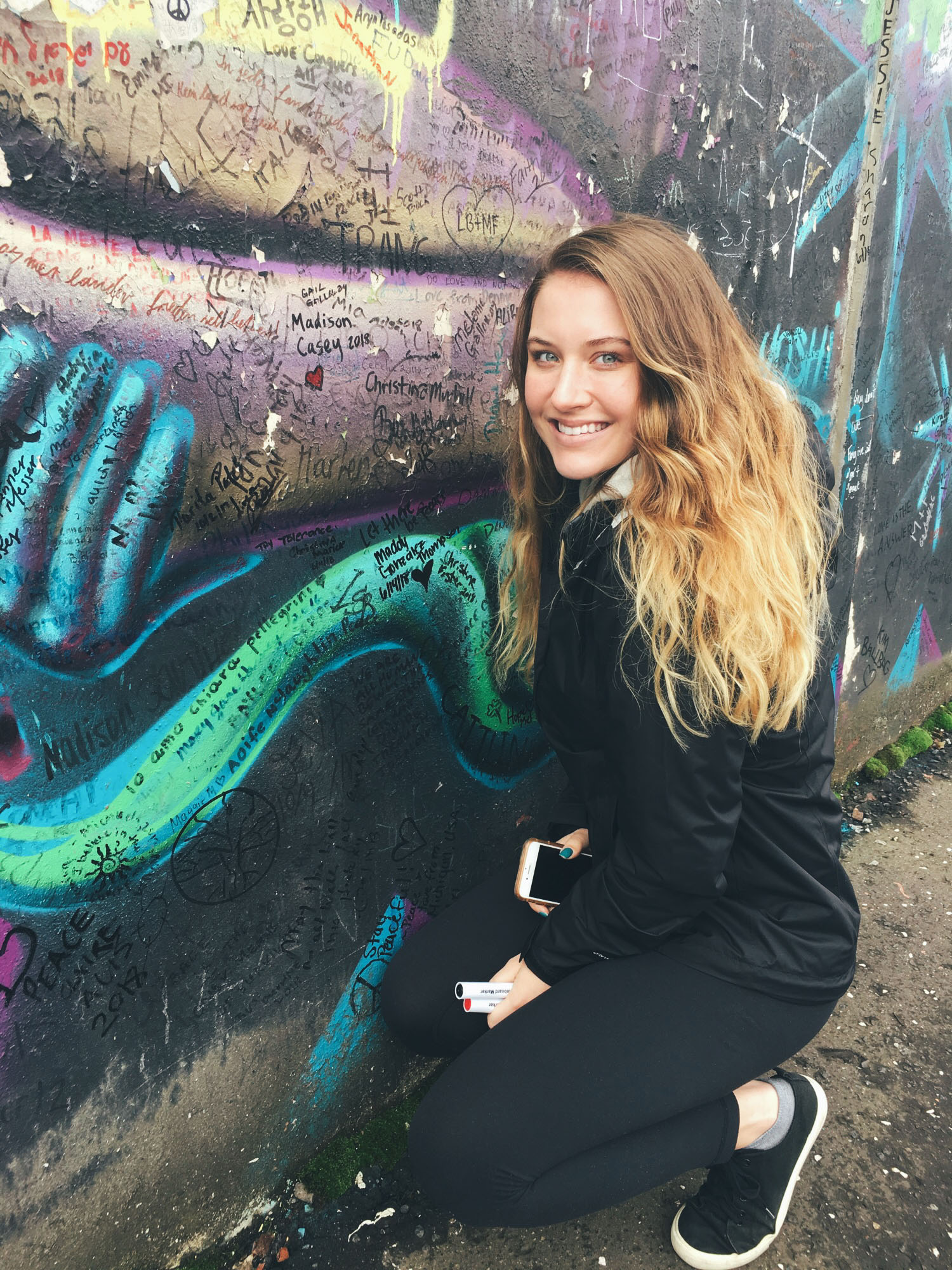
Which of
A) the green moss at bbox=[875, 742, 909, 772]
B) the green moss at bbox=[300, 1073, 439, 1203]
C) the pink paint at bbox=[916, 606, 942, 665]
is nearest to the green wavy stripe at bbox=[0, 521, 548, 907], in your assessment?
the green moss at bbox=[300, 1073, 439, 1203]

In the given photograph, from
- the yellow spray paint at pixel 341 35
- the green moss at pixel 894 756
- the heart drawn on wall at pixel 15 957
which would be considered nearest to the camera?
the yellow spray paint at pixel 341 35

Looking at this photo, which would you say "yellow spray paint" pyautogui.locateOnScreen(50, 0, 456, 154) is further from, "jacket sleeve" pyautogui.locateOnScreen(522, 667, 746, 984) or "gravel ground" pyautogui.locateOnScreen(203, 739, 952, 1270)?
"gravel ground" pyautogui.locateOnScreen(203, 739, 952, 1270)

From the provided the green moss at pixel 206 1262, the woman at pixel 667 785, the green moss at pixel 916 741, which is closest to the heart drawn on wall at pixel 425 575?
the woman at pixel 667 785

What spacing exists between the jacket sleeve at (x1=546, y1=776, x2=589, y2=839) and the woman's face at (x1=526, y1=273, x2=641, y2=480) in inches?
32.0

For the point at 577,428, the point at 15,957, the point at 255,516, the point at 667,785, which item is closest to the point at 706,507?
the point at 577,428

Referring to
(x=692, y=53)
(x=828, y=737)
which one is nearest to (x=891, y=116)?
(x=692, y=53)

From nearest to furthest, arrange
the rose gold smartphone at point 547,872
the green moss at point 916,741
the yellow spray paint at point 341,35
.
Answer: the yellow spray paint at point 341,35 < the rose gold smartphone at point 547,872 < the green moss at point 916,741

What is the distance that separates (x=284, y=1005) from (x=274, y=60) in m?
1.77

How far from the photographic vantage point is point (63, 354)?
1.25 m

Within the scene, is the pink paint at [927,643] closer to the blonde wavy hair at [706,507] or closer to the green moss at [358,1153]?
the blonde wavy hair at [706,507]

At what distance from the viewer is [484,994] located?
1.74m

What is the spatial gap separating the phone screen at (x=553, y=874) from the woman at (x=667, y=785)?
0.15m

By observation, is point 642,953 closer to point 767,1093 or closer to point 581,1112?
point 581,1112

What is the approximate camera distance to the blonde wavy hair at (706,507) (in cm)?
144
